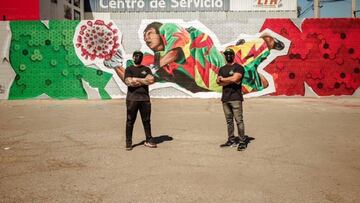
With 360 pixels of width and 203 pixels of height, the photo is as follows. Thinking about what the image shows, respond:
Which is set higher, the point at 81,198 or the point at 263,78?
the point at 263,78

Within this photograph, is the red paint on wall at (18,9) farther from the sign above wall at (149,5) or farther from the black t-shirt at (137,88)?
the sign above wall at (149,5)

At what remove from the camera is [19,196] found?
448 centimetres

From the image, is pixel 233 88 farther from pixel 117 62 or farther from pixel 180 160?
pixel 117 62

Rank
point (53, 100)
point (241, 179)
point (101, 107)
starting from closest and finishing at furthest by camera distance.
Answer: point (241, 179) < point (101, 107) < point (53, 100)

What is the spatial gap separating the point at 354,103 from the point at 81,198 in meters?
12.0

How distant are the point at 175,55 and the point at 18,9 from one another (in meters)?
7.64

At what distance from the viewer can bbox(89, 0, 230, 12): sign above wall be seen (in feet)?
110

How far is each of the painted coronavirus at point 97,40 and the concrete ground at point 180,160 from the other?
15.4ft

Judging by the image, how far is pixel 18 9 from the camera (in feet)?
59.0

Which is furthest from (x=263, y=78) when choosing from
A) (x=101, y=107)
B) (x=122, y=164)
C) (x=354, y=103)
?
(x=122, y=164)

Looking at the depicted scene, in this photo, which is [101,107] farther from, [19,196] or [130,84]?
[19,196]

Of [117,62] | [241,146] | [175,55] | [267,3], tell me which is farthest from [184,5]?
[241,146]

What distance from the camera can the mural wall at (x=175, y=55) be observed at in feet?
50.3

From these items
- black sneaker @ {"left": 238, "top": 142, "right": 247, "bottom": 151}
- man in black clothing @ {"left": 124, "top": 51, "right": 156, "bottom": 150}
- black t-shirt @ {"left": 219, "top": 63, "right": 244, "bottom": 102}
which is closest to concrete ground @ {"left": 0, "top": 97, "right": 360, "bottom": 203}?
black sneaker @ {"left": 238, "top": 142, "right": 247, "bottom": 151}
